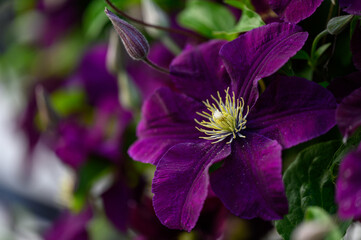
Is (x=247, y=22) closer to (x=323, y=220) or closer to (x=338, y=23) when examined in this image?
(x=338, y=23)

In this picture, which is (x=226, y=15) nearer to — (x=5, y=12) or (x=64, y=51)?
(x=64, y=51)

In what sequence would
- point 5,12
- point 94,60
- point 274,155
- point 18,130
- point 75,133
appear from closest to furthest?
point 274,155
point 75,133
point 94,60
point 18,130
point 5,12

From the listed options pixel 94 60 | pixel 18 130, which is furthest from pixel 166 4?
pixel 18 130

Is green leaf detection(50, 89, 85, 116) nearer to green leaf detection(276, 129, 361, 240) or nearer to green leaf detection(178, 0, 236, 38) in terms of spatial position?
green leaf detection(178, 0, 236, 38)

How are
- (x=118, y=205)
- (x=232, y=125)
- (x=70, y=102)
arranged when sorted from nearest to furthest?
(x=232, y=125)
(x=118, y=205)
(x=70, y=102)

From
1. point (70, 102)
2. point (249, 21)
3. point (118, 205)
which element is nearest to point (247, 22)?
point (249, 21)

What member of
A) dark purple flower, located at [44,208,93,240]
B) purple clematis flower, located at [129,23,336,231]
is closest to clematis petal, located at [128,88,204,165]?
purple clematis flower, located at [129,23,336,231]
